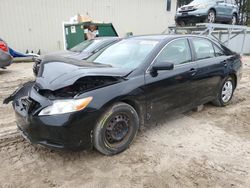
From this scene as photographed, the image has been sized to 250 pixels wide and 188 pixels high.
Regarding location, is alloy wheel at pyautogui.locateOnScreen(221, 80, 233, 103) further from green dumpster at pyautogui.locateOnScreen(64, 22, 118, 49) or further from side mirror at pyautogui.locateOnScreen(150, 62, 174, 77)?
green dumpster at pyautogui.locateOnScreen(64, 22, 118, 49)

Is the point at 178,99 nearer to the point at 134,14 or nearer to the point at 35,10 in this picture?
the point at 35,10

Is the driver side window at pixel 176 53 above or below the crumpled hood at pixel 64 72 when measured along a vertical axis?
above

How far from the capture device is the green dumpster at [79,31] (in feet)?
37.4

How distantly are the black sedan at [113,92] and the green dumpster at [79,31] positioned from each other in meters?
7.40

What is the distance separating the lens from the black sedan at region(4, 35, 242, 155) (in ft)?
9.77

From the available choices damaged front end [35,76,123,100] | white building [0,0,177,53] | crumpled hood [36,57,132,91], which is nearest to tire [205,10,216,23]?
white building [0,0,177,53]

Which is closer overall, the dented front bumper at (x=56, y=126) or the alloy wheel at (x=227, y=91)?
the dented front bumper at (x=56, y=126)

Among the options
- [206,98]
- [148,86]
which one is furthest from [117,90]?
[206,98]

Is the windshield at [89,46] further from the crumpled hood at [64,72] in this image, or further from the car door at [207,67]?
the crumpled hood at [64,72]

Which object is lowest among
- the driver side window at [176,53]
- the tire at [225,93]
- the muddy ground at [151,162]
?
the muddy ground at [151,162]

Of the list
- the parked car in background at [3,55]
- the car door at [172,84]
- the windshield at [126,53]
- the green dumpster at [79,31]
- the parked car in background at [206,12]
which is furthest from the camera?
the parked car in background at [206,12]

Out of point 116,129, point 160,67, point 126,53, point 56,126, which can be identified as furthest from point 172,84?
point 56,126

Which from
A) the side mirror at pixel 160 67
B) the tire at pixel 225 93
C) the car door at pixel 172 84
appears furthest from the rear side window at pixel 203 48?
the side mirror at pixel 160 67

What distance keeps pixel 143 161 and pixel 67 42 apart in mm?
9733
